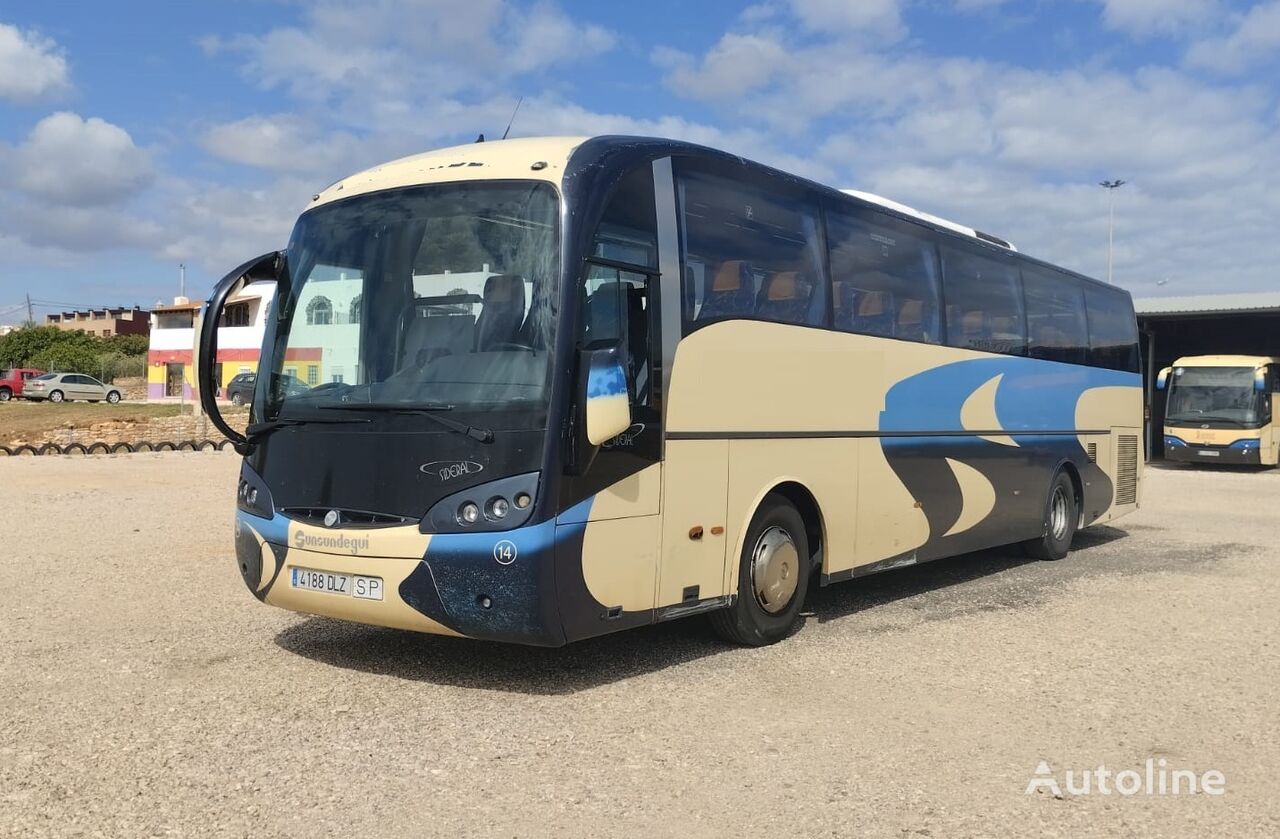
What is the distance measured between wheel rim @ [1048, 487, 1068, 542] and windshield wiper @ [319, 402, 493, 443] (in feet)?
27.8

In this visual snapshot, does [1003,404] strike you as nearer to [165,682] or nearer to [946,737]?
[946,737]

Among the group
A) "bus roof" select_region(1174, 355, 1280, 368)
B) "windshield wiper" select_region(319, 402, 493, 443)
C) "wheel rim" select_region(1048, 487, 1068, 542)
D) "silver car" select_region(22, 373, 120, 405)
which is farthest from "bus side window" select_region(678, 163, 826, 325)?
"silver car" select_region(22, 373, 120, 405)

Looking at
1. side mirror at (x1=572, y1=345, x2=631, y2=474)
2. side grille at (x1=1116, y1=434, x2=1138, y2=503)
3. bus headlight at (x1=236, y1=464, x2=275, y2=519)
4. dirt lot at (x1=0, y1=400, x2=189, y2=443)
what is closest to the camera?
A: side mirror at (x1=572, y1=345, x2=631, y2=474)

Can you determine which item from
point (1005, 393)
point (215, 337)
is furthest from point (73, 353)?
point (215, 337)

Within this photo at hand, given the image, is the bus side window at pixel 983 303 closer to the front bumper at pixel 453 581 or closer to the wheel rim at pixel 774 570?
the wheel rim at pixel 774 570

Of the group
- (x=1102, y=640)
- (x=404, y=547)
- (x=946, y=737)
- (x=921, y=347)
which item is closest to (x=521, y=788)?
(x=404, y=547)

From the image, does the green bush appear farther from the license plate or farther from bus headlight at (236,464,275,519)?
the license plate

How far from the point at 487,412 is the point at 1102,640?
4.81m

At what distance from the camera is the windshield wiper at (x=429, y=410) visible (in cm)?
586

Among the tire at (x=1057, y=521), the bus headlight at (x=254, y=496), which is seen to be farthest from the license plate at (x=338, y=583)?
the tire at (x=1057, y=521)

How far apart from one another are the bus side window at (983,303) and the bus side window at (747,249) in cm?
256

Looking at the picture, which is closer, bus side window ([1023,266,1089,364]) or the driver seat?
the driver seat

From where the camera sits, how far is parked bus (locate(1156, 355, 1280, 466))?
3003 centimetres

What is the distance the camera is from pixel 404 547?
5.95m
